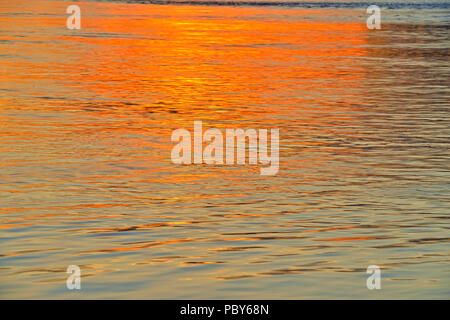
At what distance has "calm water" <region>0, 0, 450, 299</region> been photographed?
8.40 m

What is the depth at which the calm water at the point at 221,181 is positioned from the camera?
840cm

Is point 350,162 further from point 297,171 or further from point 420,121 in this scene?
point 420,121

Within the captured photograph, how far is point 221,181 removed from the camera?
12172 mm

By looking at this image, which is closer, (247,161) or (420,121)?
(247,161)

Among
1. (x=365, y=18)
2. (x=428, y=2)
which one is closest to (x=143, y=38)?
(x=365, y=18)

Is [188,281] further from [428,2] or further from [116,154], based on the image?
[428,2]

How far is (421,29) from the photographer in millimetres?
45062

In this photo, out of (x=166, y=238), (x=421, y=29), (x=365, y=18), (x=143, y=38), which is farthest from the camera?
(x=365, y=18)

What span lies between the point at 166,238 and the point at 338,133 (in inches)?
281

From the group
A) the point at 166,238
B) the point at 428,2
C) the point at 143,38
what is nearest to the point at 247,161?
the point at 166,238

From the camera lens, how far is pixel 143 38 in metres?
36.6

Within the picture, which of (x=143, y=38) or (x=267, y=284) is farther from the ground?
(x=143, y=38)

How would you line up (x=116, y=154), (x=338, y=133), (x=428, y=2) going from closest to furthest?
(x=116, y=154) < (x=338, y=133) < (x=428, y=2)

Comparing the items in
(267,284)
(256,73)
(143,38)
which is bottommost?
(267,284)
